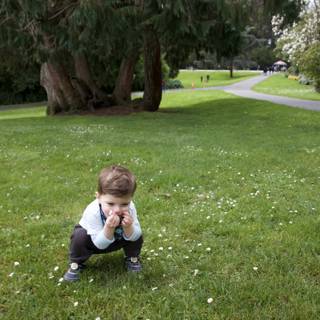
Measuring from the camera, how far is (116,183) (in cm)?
381

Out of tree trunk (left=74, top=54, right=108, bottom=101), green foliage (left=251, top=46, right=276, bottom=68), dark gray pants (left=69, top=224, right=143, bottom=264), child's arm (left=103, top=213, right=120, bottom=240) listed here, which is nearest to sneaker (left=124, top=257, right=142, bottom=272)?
dark gray pants (left=69, top=224, right=143, bottom=264)

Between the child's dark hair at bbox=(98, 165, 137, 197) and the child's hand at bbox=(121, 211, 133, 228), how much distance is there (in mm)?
169

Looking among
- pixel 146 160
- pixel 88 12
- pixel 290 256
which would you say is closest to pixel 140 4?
pixel 88 12

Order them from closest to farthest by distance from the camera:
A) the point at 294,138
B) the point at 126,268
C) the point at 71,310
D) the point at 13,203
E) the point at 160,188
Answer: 1. the point at 71,310
2. the point at 126,268
3. the point at 13,203
4. the point at 160,188
5. the point at 294,138

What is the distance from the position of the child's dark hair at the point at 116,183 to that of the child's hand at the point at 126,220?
17cm

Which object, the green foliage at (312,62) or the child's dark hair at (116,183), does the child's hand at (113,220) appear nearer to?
the child's dark hair at (116,183)

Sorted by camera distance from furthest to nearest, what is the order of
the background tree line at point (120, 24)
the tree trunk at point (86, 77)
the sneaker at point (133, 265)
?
the tree trunk at point (86, 77) < the background tree line at point (120, 24) < the sneaker at point (133, 265)

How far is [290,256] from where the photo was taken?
4.53 metres

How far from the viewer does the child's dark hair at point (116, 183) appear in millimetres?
3818

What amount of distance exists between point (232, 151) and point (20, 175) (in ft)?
14.8

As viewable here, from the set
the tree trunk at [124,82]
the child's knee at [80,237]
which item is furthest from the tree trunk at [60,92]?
the child's knee at [80,237]

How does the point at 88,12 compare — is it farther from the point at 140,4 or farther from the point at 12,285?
the point at 12,285

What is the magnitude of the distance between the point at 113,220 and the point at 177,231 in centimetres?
154

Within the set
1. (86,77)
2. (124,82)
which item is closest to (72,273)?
(86,77)
